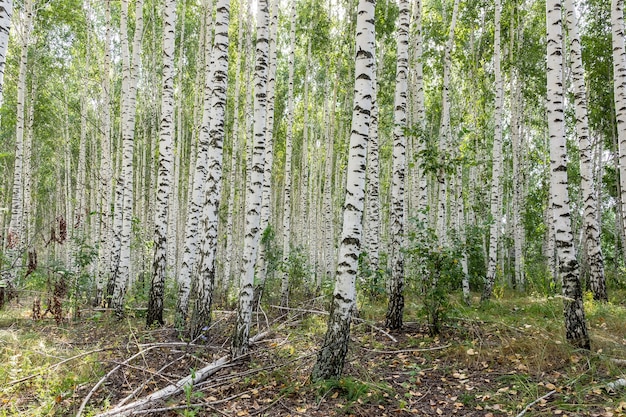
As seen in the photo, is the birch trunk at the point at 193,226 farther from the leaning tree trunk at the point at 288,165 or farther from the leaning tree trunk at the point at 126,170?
the leaning tree trunk at the point at 288,165

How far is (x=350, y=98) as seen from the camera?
53.4 ft

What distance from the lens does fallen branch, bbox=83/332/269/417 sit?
13.9ft

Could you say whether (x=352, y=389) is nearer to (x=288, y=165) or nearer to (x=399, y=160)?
(x=399, y=160)

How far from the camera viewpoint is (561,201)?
18.2 feet

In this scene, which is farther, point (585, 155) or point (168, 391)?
point (585, 155)

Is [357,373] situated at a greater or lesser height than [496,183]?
lesser

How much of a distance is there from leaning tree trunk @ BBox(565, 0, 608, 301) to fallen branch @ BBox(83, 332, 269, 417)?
7863 millimetres

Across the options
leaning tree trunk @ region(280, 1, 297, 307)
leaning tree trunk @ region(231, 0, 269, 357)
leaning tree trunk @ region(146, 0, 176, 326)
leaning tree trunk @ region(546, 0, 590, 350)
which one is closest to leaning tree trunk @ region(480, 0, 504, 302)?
leaning tree trunk @ region(546, 0, 590, 350)

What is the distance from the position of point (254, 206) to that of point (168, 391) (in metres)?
2.66

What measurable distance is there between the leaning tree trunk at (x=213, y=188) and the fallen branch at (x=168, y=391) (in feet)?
3.47

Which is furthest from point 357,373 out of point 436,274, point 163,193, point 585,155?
point 585,155

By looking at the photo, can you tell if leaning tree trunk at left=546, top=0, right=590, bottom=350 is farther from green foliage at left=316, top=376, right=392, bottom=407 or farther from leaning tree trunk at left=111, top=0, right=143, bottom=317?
leaning tree trunk at left=111, top=0, right=143, bottom=317

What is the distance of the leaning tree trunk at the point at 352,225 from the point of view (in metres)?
4.93

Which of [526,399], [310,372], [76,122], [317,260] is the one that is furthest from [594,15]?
[76,122]
